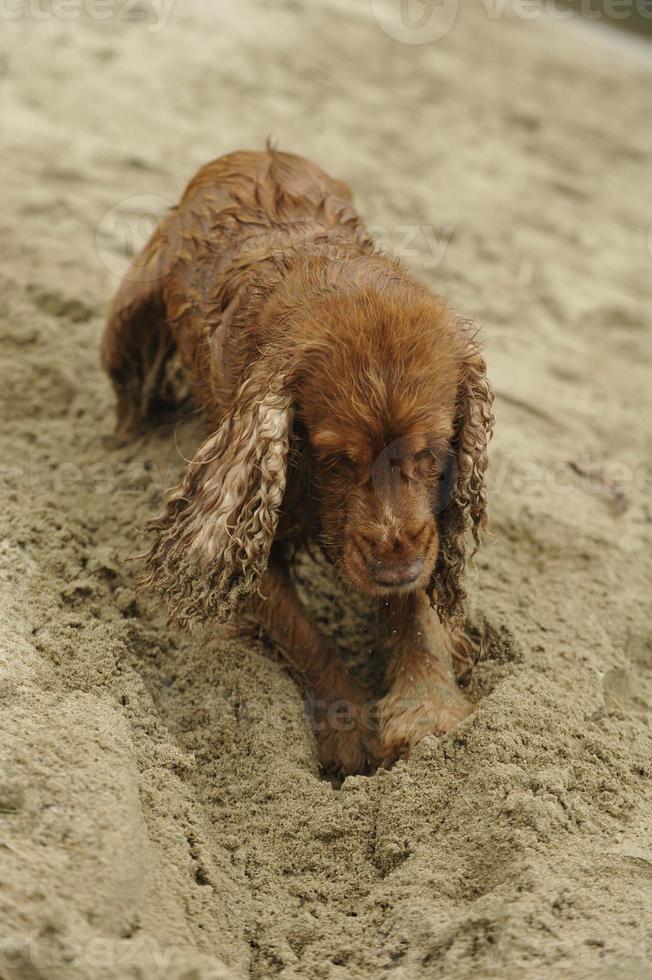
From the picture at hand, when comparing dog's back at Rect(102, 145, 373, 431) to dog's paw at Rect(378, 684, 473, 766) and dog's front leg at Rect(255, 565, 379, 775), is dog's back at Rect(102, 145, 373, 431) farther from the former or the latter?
dog's paw at Rect(378, 684, 473, 766)

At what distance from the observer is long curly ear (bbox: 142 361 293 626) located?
3236mm

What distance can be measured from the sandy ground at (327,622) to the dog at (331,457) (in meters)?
0.19

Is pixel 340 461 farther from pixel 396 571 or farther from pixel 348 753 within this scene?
pixel 348 753

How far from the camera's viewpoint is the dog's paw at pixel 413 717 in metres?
3.47

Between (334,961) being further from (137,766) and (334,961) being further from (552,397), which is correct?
(552,397)

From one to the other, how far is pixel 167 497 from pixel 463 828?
4.39 ft

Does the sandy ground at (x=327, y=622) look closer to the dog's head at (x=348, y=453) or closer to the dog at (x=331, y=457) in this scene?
the dog at (x=331, y=457)

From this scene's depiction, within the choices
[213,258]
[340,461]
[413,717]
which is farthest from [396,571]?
[213,258]

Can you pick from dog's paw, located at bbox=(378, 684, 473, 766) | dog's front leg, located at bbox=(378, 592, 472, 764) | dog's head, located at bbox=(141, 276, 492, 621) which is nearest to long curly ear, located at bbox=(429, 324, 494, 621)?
dog's head, located at bbox=(141, 276, 492, 621)

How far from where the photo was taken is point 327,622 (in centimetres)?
412

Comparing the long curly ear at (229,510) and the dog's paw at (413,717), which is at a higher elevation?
the long curly ear at (229,510)

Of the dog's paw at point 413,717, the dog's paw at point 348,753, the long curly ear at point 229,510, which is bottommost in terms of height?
the dog's paw at point 348,753

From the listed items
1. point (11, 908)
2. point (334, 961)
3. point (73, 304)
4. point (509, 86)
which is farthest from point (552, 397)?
point (509, 86)

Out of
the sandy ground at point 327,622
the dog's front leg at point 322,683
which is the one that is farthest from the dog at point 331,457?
the sandy ground at point 327,622
